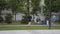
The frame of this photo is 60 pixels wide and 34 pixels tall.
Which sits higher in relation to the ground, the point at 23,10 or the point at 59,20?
the point at 23,10

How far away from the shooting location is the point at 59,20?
11.3 metres

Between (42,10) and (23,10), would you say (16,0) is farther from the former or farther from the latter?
(42,10)

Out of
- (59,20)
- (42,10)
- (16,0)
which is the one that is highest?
(16,0)

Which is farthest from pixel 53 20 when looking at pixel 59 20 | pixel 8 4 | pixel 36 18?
pixel 8 4

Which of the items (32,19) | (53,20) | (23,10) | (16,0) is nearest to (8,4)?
(16,0)

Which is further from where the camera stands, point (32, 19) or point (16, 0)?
point (32, 19)

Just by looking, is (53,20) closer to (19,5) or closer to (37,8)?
(37,8)

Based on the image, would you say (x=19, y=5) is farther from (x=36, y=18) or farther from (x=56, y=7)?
(x=56, y=7)

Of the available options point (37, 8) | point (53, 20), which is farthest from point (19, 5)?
point (53, 20)

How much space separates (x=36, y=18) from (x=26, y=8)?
3.60 feet

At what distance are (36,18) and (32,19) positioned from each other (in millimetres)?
368

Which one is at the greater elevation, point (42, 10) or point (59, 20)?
point (42, 10)

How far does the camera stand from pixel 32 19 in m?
11.5

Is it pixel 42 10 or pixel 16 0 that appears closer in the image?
pixel 16 0
